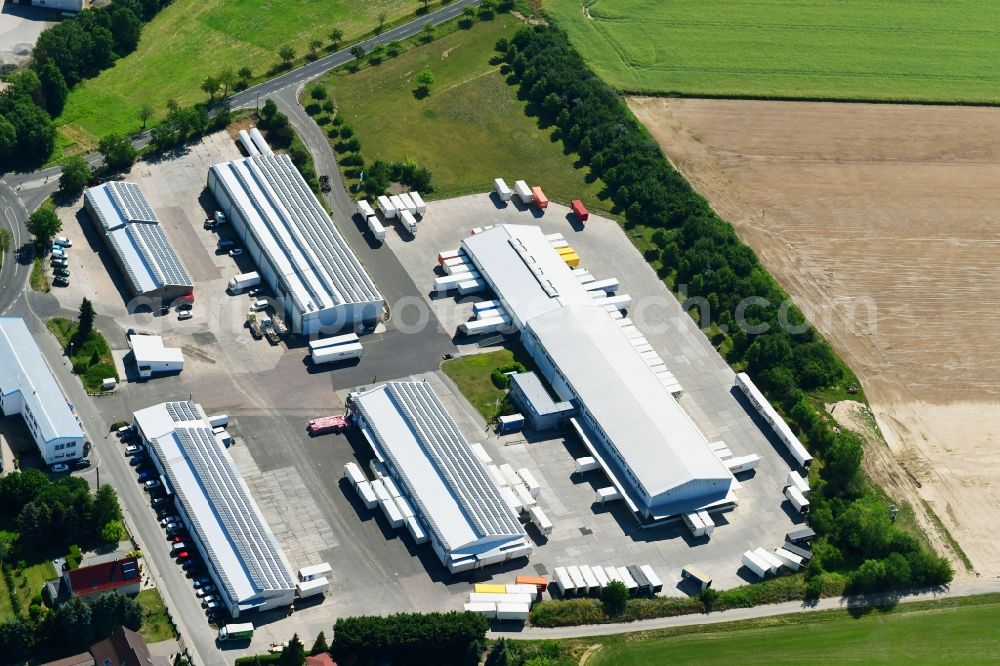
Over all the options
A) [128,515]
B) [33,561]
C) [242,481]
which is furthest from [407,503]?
[33,561]

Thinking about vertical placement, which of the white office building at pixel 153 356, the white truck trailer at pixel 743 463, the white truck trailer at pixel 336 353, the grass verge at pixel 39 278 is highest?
the grass verge at pixel 39 278

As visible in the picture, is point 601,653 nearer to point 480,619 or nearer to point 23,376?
point 480,619

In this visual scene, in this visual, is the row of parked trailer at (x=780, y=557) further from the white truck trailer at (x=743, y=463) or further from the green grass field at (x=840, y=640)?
the white truck trailer at (x=743, y=463)

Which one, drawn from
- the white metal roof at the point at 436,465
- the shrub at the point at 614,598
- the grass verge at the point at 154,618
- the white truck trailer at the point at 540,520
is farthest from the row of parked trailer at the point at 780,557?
the grass verge at the point at 154,618

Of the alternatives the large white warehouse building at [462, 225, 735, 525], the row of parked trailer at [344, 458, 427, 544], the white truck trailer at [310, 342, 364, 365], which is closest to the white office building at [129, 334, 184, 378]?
the white truck trailer at [310, 342, 364, 365]

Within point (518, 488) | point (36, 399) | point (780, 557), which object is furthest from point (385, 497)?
point (780, 557)
